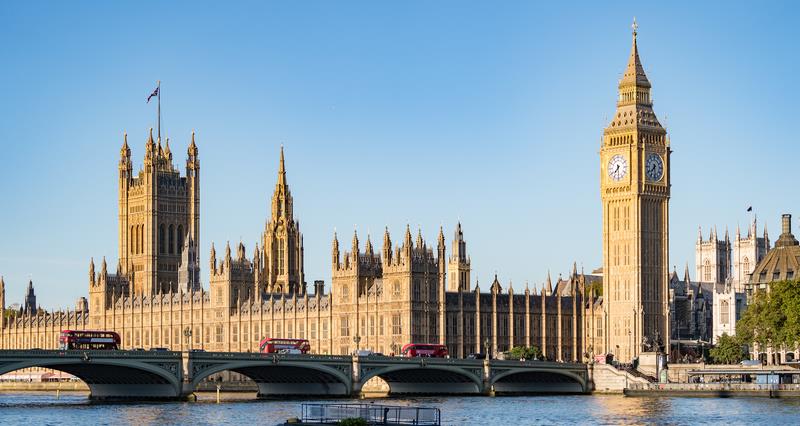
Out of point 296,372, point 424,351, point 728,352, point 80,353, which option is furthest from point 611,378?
point 80,353

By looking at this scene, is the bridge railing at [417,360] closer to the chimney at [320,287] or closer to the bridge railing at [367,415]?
the bridge railing at [367,415]

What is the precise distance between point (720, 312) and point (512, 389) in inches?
1911

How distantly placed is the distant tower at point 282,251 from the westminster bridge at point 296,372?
153 feet

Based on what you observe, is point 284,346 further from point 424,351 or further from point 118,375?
point 118,375

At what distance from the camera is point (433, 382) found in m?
148

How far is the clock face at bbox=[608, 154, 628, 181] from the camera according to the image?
16500 cm

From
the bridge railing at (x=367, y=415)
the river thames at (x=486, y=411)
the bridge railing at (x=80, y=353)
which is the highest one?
the bridge railing at (x=80, y=353)

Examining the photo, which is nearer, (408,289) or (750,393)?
(750,393)

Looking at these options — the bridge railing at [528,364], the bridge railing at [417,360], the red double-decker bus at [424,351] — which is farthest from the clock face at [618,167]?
the bridge railing at [417,360]

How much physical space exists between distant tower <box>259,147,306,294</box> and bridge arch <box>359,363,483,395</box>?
4544 centimetres

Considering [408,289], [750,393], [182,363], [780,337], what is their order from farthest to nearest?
[408,289] → [780,337] → [750,393] → [182,363]

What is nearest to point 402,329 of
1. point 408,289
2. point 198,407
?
point 408,289

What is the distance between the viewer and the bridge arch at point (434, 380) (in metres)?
141

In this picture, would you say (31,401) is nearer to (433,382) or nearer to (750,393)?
(433,382)
